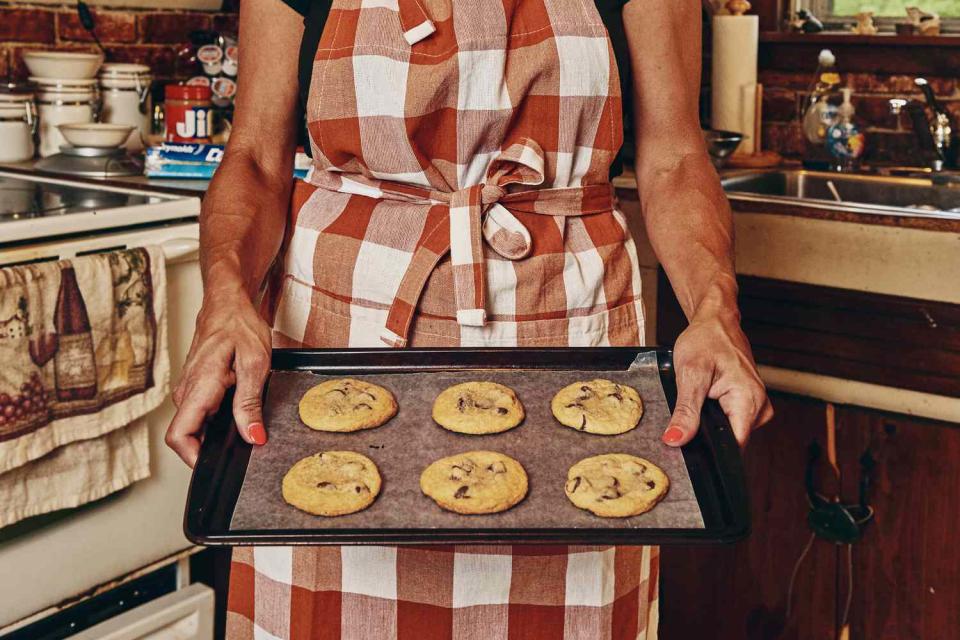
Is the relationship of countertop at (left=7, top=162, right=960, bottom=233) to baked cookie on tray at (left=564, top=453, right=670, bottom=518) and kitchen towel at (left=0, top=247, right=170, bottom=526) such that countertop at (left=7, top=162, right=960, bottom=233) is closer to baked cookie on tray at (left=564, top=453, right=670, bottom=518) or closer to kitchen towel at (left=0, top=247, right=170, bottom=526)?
kitchen towel at (left=0, top=247, right=170, bottom=526)

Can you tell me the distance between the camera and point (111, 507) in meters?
1.89

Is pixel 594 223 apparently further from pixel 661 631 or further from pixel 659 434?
pixel 661 631

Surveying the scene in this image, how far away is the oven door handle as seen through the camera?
74.3 inches

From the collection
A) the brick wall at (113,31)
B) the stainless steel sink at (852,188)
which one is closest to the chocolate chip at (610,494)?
the stainless steel sink at (852,188)

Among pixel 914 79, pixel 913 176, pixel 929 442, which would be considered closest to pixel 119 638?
pixel 929 442

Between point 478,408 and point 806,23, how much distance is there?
1.95 metres

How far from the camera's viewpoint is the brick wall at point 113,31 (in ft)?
7.86

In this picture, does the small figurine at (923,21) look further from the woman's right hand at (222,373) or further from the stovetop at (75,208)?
the woman's right hand at (222,373)

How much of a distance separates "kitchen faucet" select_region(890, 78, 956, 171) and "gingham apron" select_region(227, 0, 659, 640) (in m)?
1.44

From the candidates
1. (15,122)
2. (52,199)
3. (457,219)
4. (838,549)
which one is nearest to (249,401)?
(457,219)

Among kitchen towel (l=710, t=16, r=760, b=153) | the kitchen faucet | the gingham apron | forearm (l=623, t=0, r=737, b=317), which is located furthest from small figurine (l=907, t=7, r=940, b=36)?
the gingham apron

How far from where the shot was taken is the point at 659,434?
3.39 ft

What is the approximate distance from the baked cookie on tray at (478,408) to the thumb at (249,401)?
0.57 feet

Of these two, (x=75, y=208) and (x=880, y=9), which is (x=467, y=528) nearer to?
(x=75, y=208)
